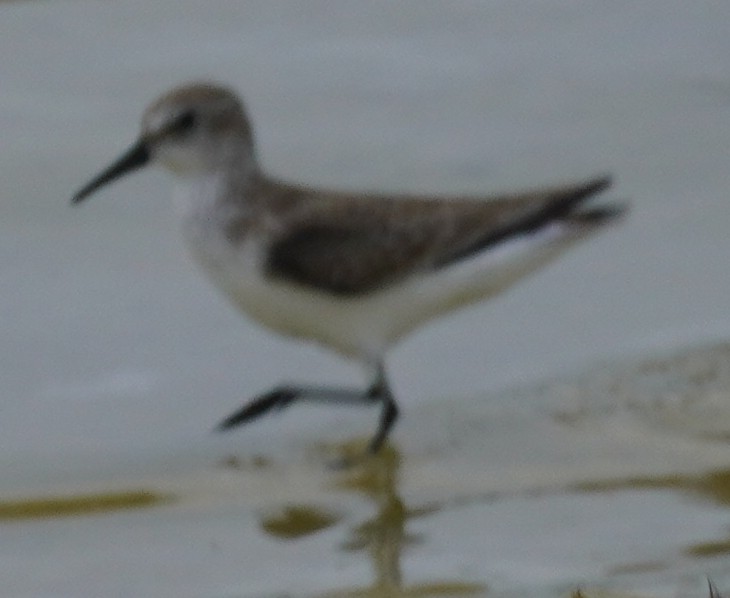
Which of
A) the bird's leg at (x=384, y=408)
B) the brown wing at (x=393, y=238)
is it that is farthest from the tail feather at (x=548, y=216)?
the bird's leg at (x=384, y=408)

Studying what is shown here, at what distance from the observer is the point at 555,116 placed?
22.6ft

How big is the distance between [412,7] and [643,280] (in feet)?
7.58

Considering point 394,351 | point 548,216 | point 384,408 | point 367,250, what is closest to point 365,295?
point 367,250

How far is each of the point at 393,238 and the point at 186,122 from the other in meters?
0.56

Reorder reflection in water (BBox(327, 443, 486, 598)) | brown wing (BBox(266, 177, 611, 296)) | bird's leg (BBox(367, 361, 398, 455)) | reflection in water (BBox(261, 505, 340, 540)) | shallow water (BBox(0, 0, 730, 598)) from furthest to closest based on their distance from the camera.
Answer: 1. bird's leg (BBox(367, 361, 398, 455))
2. brown wing (BBox(266, 177, 611, 296))
3. reflection in water (BBox(261, 505, 340, 540))
4. shallow water (BBox(0, 0, 730, 598))
5. reflection in water (BBox(327, 443, 486, 598))

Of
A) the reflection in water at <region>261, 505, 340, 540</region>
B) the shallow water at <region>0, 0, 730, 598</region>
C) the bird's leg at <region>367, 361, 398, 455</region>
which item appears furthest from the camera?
the bird's leg at <region>367, 361, 398, 455</region>

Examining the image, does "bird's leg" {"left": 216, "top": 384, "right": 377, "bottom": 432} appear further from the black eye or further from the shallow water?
the black eye

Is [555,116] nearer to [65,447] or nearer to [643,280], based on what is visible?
[643,280]

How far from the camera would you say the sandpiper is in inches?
179

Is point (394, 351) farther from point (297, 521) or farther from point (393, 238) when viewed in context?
point (297, 521)

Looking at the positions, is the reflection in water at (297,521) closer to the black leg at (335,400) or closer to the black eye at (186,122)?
the black leg at (335,400)

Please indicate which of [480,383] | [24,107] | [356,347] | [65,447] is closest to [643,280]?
[480,383]

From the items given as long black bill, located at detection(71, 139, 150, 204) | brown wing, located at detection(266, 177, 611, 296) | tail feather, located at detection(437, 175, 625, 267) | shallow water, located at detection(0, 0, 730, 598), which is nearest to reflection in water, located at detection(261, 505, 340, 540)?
shallow water, located at detection(0, 0, 730, 598)

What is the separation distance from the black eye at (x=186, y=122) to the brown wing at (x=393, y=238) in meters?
0.37
